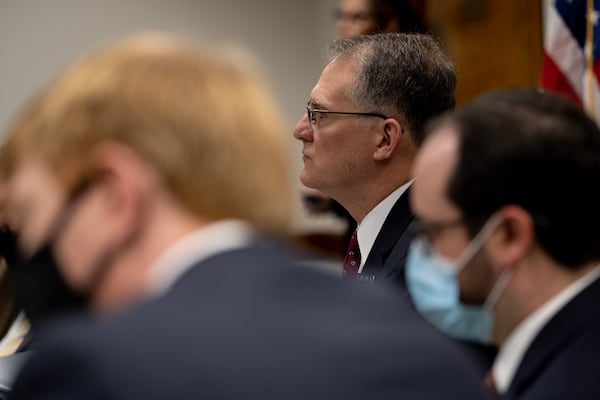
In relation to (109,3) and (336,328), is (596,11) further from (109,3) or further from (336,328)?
(109,3)

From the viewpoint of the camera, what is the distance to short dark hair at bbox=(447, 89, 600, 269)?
4.65 ft

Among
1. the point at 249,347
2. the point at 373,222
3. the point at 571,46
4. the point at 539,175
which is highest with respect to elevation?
the point at 249,347

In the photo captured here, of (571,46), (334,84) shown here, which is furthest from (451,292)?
(571,46)

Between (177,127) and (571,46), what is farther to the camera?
(571,46)

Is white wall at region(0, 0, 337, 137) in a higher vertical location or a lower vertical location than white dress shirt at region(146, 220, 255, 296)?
lower

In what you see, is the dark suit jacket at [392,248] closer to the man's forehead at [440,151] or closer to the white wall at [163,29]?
the man's forehead at [440,151]

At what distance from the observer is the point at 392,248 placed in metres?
2.19

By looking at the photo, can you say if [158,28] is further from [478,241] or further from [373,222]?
[478,241]

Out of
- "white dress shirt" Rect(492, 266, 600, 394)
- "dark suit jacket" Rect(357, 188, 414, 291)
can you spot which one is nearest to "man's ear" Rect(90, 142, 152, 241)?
"white dress shirt" Rect(492, 266, 600, 394)

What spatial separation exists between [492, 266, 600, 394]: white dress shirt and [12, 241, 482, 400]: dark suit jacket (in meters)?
0.49

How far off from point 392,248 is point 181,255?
1262mm

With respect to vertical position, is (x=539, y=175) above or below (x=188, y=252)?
below

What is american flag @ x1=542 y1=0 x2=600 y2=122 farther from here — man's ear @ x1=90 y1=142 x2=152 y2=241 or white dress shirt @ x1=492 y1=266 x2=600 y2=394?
man's ear @ x1=90 y1=142 x2=152 y2=241

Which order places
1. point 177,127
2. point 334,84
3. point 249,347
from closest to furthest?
point 249,347 < point 177,127 < point 334,84
